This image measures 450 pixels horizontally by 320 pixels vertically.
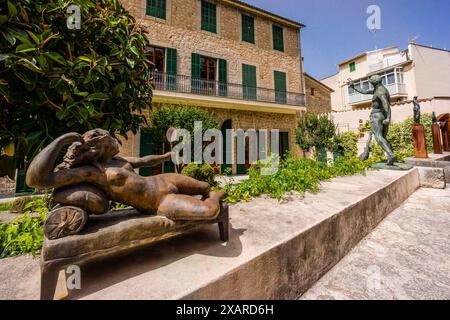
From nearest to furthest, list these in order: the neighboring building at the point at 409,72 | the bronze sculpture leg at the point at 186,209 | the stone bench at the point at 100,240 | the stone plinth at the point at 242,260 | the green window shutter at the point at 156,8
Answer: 1. the stone bench at the point at 100,240
2. the stone plinth at the point at 242,260
3. the bronze sculpture leg at the point at 186,209
4. the green window shutter at the point at 156,8
5. the neighboring building at the point at 409,72

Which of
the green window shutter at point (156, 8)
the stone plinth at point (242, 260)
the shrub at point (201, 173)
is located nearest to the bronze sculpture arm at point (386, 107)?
the stone plinth at point (242, 260)

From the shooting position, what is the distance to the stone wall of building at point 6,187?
766 cm

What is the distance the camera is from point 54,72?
1649mm

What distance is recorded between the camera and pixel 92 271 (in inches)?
52.4

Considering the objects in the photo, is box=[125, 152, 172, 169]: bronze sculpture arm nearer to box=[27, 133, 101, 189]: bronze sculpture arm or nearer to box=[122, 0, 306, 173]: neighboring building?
box=[27, 133, 101, 189]: bronze sculpture arm

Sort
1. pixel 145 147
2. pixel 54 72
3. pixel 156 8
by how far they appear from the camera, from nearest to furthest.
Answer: pixel 54 72 < pixel 145 147 < pixel 156 8

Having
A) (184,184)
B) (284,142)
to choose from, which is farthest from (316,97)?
(184,184)

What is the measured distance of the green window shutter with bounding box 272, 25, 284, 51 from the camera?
1336 cm

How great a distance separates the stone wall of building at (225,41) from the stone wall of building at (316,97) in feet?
8.23

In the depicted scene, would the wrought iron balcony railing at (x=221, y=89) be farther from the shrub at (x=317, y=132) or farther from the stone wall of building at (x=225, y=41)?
the shrub at (x=317, y=132)

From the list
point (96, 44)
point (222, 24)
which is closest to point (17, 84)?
point (96, 44)

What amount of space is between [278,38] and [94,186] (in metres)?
15.5

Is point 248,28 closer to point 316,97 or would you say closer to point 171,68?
point 171,68
